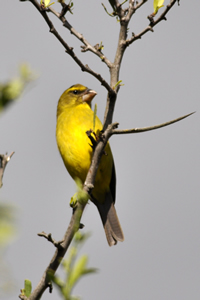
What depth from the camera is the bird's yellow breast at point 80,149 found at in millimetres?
5203

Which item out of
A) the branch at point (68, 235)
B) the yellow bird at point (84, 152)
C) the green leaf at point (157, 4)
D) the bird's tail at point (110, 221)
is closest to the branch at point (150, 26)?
the green leaf at point (157, 4)

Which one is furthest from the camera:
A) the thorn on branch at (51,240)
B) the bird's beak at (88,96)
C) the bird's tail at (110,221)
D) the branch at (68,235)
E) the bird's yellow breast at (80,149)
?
the bird's beak at (88,96)

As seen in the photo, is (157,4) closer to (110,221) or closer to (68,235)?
(68,235)

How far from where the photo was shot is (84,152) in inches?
205

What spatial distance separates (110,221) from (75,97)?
2.01 m

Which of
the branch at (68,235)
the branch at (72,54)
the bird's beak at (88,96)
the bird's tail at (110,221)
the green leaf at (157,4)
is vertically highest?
the bird's beak at (88,96)

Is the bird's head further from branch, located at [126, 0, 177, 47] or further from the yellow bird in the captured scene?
branch, located at [126, 0, 177, 47]

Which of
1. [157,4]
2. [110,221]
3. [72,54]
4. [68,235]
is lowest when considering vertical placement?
[68,235]

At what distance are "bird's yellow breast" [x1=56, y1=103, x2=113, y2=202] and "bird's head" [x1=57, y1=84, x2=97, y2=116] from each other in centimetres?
52

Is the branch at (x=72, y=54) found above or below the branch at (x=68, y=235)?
above

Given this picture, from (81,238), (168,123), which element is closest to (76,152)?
(168,123)

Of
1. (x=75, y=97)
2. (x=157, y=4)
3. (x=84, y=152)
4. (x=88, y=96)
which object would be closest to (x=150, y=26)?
(x=157, y=4)

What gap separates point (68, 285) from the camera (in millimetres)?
969

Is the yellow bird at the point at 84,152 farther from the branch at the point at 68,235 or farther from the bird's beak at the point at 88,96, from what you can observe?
the branch at the point at 68,235
